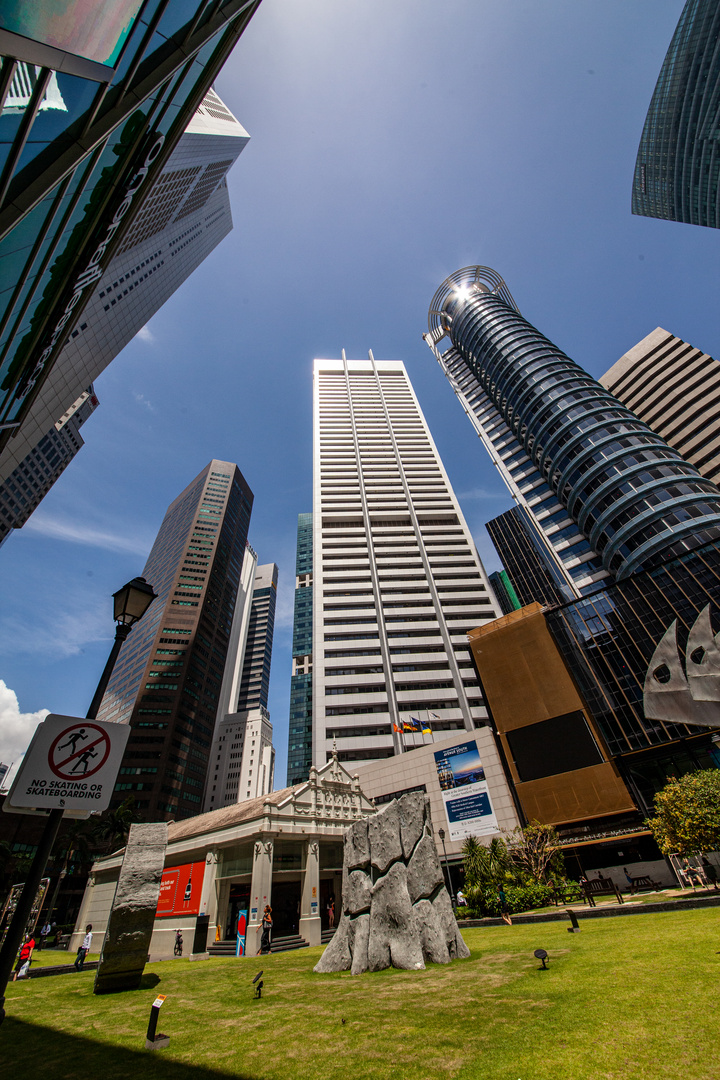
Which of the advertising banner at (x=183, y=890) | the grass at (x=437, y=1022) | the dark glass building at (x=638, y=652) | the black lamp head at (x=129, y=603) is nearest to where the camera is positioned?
the grass at (x=437, y=1022)

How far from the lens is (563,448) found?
225ft

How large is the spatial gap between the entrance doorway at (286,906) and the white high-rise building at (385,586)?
26.7 meters

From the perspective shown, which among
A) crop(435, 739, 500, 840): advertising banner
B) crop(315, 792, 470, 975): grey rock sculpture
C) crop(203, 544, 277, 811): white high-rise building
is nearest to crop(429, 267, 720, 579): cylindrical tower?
crop(435, 739, 500, 840): advertising banner

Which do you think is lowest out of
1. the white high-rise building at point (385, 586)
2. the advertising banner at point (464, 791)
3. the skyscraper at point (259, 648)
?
the advertising banner at point (464, 791)

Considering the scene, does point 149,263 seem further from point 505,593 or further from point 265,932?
point 505,593

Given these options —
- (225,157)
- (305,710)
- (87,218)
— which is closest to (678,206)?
(225,157)

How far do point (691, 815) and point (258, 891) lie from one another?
833 inches

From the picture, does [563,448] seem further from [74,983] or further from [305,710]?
[305,710]

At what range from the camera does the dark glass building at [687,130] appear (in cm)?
6147

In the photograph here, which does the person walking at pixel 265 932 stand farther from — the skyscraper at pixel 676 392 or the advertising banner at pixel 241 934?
the skyscraper at pixel 676 392

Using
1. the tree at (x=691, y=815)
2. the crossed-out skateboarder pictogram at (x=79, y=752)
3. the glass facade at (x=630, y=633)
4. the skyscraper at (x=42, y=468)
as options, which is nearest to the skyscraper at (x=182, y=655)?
the skyscraper at (x=42, y=468)

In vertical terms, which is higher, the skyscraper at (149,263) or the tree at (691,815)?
the skyscraper at (149,263)

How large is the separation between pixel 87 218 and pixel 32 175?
371 cm

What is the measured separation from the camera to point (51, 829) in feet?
15.4
